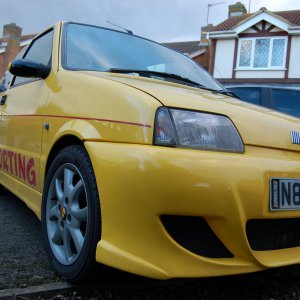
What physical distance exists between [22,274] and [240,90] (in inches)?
182

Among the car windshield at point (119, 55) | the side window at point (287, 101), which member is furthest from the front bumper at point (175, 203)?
the side window at point (287, 101)

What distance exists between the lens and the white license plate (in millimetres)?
1816

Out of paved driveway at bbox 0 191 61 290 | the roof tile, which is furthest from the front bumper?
the roof tile

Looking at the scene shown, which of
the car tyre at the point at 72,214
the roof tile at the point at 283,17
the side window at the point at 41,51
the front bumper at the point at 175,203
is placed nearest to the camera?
the front bumper at the point at 175,203

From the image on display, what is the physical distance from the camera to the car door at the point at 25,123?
271cm

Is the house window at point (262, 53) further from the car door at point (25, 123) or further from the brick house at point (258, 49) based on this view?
the car door at point (25, 123)

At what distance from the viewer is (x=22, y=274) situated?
2182 millimetres

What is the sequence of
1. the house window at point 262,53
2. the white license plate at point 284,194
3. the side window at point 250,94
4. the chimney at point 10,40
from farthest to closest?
1. the chimney at point 10,40
2. the house window at point 262,53
3. the side window at point 250,94
4. the white license plate at point 284,194

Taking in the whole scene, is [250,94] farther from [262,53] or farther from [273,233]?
[262,53]

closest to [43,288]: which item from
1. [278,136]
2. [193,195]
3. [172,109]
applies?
[193,195]

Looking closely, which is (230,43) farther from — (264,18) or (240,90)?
(240,90)

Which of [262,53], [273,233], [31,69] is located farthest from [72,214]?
[262,53]

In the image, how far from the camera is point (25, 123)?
2936 mm

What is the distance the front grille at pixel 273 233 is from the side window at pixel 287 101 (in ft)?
13.2
